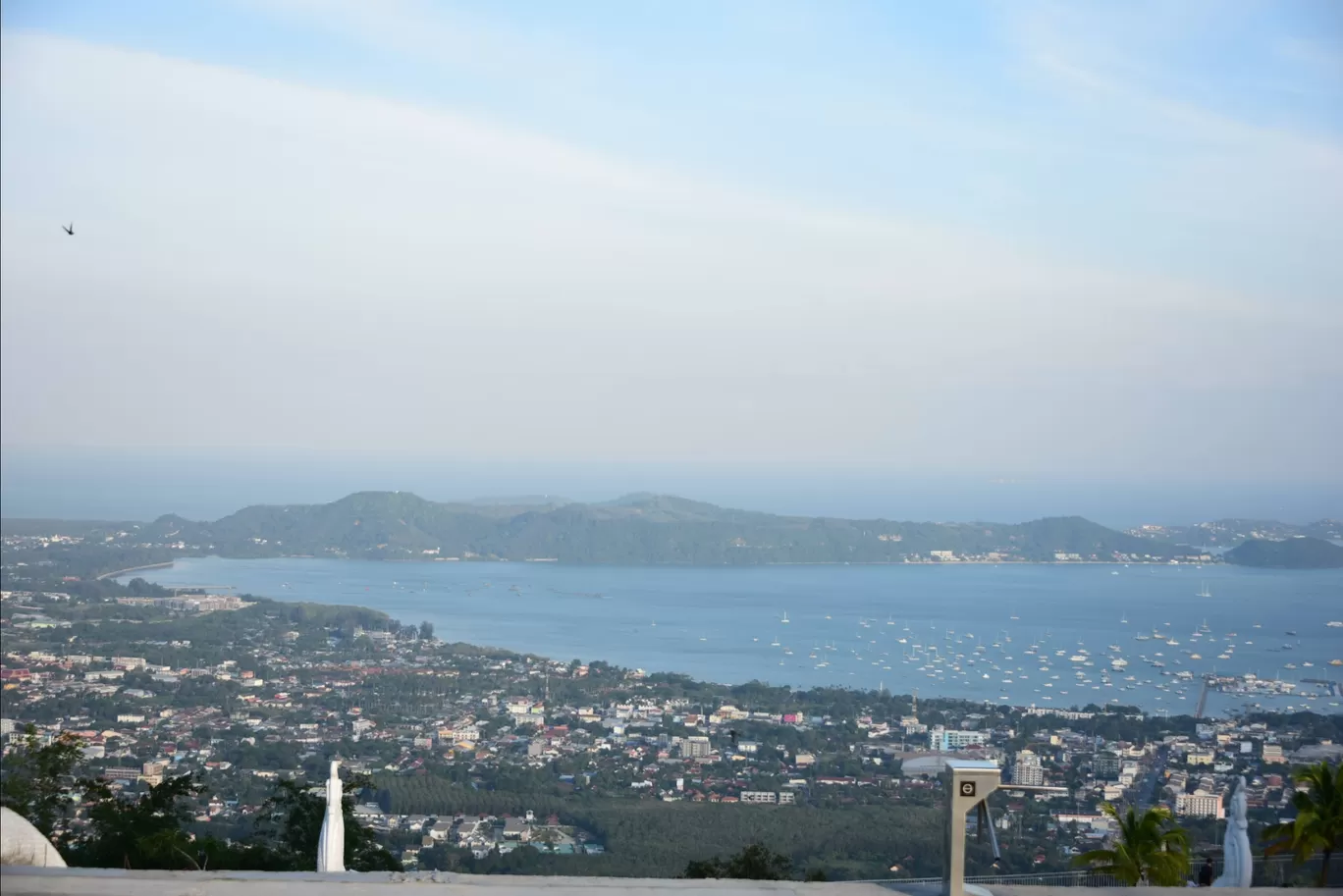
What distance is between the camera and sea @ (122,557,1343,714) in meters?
24.5

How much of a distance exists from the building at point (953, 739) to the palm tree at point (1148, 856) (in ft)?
39.0

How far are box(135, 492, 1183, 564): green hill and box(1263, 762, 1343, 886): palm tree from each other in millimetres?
33846

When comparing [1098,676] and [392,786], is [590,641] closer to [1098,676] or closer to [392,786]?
[1098,676]

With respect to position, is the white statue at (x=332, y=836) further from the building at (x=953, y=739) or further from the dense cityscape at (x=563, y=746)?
the building at (x=953, y=739)

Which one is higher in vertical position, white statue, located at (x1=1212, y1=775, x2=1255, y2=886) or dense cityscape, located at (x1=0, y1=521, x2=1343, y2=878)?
white statue, located at (x1=1212, y1=775, x2=1255, y2=886)

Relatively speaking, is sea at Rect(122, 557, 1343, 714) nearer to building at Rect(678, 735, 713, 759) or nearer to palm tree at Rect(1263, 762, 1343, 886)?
building at Rect(678, 735, 713, 759)

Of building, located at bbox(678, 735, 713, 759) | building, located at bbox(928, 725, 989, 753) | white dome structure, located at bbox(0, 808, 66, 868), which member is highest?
white dome structure, located at bbox(0, 808, 66, 868)

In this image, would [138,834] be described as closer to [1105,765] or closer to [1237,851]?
[1237,851]

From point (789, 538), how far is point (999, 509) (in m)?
13.1

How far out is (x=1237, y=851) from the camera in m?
5.52

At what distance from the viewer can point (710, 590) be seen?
39.4 m

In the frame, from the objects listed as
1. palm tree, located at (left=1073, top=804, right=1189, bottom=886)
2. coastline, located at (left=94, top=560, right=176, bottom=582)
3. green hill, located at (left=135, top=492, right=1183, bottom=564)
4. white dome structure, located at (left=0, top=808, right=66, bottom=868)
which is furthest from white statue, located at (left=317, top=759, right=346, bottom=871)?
green hill, located at (left=135, top=492, right=1183, bottom=564)

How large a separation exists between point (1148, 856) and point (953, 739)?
1302 cm

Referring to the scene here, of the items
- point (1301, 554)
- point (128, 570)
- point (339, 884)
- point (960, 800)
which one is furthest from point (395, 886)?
point (128, 570)
